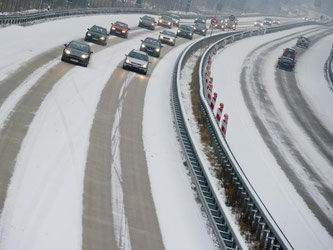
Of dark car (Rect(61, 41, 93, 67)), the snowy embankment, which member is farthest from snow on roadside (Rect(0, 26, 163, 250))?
dark car (Rect(61, 41, 93, 67))

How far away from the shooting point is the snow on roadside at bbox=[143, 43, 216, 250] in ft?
43.1

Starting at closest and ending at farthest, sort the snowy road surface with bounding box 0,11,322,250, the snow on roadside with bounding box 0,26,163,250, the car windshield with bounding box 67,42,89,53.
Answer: the snow on roadside with bounding box 0,26,163,250
the snowy road surface with bounding box 0,11,322,250
the car windshield with bounding box 67,42,89,53

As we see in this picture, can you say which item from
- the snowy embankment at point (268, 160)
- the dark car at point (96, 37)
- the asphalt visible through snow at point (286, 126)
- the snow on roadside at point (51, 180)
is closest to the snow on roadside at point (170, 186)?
the snow on roadside at point (51, 180)

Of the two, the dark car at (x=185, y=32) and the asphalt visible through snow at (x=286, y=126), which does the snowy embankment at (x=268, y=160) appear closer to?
the asphalt visible through snow at (x=286, y=126)

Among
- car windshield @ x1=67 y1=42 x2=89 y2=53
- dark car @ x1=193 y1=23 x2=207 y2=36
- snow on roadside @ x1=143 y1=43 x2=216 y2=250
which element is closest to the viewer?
snow on roadside @ x1=143 y1=43 x2=216 y2=250

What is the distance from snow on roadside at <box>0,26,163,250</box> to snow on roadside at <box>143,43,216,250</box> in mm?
1833

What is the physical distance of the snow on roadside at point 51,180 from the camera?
37.0 feet

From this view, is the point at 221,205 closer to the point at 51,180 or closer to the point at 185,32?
the point at 51,180

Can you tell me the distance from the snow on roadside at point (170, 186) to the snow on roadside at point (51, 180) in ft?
6.01

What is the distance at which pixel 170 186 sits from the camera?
16109 millimetres

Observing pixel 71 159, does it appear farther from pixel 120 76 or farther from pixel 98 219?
pixel 120 76

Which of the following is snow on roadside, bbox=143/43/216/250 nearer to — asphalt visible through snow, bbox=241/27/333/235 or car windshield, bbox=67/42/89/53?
asphalt visible through snow, bbox=241/27/333/235

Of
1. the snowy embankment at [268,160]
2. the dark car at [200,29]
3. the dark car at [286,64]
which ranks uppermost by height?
the dark car at [200,29]

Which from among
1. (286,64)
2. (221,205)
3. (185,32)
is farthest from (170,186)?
(185,32)
